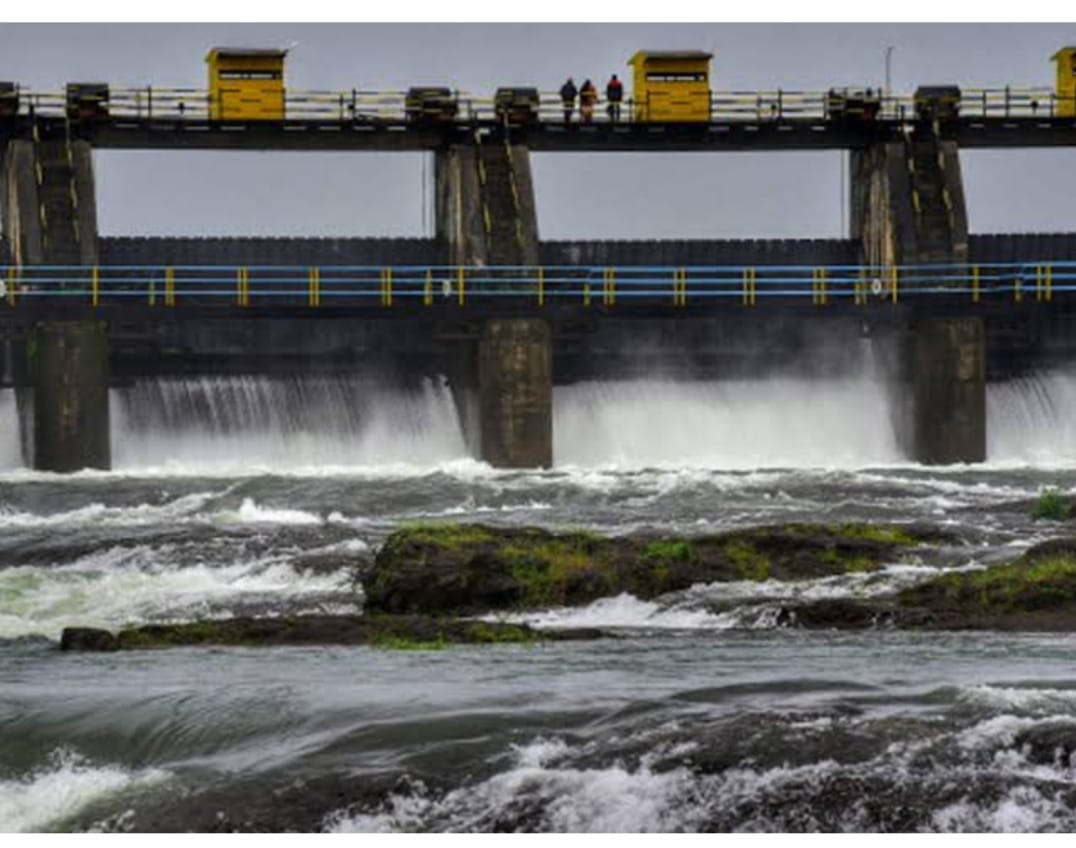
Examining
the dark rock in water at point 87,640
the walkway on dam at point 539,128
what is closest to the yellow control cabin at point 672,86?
the walkway on dam at point 539,128

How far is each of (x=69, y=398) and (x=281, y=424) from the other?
17.0ft

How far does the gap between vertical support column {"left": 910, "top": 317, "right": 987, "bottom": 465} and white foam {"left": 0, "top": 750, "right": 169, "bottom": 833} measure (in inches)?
1493

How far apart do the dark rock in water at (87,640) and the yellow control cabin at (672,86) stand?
36098 mm

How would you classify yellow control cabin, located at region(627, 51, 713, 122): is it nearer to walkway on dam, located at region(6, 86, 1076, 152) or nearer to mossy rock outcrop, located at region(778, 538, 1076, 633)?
walkway on dam, located at region(6, 86, 1076, 152)

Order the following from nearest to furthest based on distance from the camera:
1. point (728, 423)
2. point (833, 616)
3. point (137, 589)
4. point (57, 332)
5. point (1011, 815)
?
1. point (1011, 815)
2. point (833, 616)
3. point (137, 589)
4. point (57, 332)
5. point (728, 423)

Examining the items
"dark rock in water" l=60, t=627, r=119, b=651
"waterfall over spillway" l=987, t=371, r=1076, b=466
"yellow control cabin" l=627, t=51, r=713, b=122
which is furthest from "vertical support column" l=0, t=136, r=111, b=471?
"dark rock in water" l=60, t=627, r=119, b=651

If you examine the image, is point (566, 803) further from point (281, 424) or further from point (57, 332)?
point (281, 424)

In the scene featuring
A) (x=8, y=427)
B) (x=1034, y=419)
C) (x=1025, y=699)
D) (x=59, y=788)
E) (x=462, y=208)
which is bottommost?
(x=1034, y=419)

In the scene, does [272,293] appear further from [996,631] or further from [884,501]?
[996,631]

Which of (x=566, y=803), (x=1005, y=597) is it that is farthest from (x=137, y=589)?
(x=566, y=803)

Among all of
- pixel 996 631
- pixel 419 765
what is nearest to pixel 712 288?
pixel 996 631

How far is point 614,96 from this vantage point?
186ft

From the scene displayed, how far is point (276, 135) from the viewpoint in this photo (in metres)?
54.7

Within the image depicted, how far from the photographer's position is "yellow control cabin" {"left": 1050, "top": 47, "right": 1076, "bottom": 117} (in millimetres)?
58969
